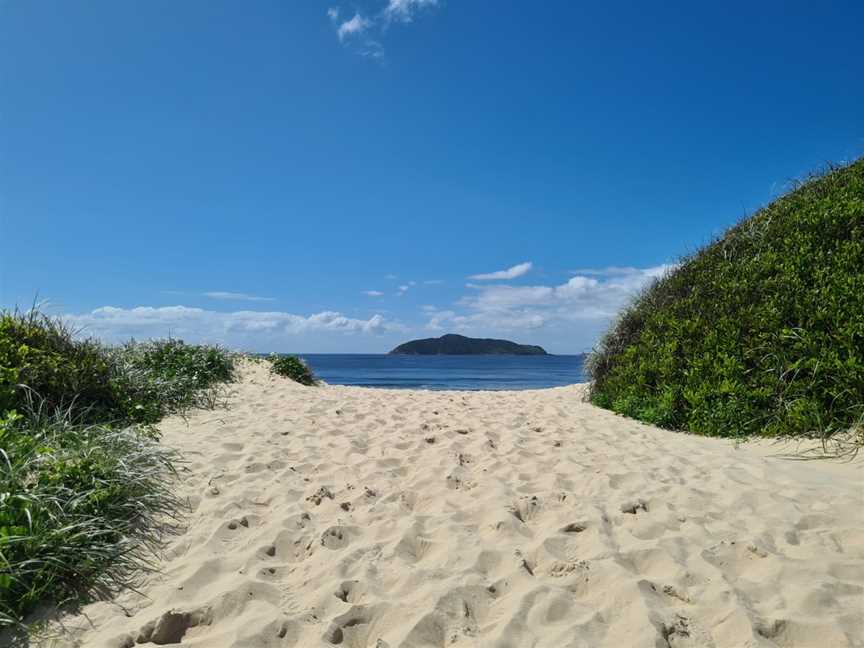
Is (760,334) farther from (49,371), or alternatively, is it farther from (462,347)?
(462,347)

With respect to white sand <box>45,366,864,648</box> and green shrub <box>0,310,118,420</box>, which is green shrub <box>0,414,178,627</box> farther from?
green shrub <box>0,310,118,420</box>

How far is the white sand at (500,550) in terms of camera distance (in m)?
2.96

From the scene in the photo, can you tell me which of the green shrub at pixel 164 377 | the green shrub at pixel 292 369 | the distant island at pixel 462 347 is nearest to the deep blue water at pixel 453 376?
the green shrub at pixel 292 369

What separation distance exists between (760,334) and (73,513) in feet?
28.5

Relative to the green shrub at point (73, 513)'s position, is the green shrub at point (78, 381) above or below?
above

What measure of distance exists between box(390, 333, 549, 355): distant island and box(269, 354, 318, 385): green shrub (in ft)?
354

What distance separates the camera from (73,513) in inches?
153

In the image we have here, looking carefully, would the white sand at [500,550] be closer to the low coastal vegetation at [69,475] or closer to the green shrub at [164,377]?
the low coastal vegetation at [69,475]

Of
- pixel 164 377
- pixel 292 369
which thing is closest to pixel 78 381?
pixel 164 377

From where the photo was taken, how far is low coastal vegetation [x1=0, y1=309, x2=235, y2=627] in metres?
3.34

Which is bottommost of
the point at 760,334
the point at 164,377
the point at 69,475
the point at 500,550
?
the point at 500,550

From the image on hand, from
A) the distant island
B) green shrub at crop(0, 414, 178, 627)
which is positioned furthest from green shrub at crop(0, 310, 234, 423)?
the distant island

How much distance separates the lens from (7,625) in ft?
9.77

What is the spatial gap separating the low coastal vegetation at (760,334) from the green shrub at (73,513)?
23.7ft
